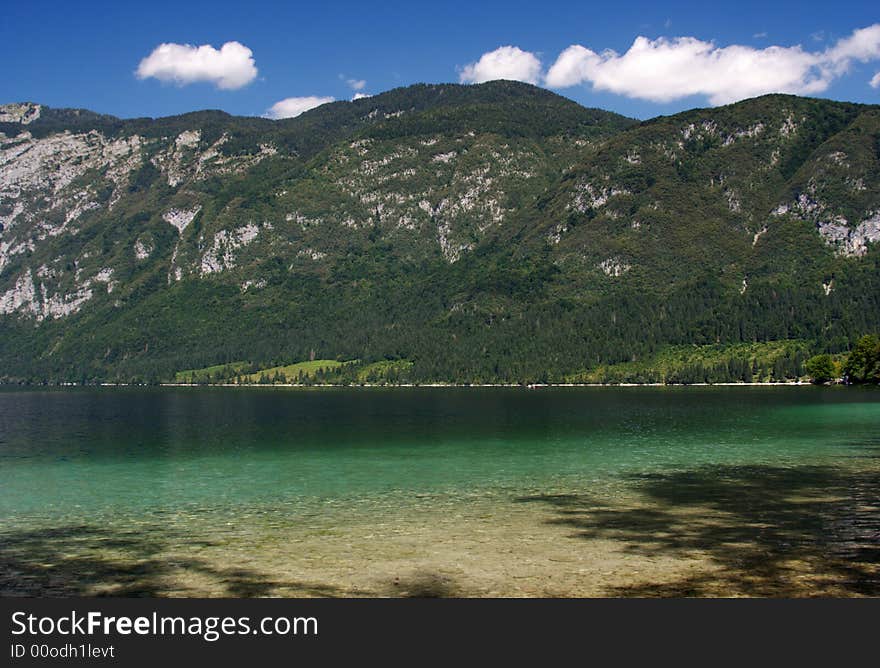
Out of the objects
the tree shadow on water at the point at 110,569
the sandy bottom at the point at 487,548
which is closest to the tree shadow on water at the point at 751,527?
the sandy bottom at the point at 487,548

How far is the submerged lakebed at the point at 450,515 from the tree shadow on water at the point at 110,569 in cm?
13

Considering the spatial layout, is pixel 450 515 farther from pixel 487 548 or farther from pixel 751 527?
pixel 751 527

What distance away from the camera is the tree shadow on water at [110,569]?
1064 inches

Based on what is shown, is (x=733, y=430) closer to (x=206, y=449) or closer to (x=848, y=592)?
(x=206, y=449)

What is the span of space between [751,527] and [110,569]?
26762mm

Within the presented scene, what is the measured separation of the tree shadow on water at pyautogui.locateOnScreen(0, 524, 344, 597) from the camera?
2703cm

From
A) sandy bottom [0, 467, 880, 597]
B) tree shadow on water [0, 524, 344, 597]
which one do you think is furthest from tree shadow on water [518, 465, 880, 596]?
tree shadow on water [0, 524, 344, 597]

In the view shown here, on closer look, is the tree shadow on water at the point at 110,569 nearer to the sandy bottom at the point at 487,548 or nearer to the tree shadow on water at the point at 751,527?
the sandy bottom at the point at 487,548

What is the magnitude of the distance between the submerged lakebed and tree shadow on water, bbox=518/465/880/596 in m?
0.14

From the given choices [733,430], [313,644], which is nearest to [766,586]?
[313,644]

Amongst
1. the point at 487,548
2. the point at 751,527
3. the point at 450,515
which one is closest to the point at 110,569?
the point at 487,548

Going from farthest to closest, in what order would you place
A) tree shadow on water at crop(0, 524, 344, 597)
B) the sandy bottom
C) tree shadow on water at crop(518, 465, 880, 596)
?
tree shadow on water at crop(0, 524, 344, 597), the sandy bottom, tree shadow on water at crop(518, 465, 880, 596)

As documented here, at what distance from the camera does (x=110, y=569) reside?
30.4 m

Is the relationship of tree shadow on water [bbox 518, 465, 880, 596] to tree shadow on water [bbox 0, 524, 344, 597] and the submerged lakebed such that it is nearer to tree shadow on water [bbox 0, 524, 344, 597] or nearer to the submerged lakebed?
the submerged lakebed
